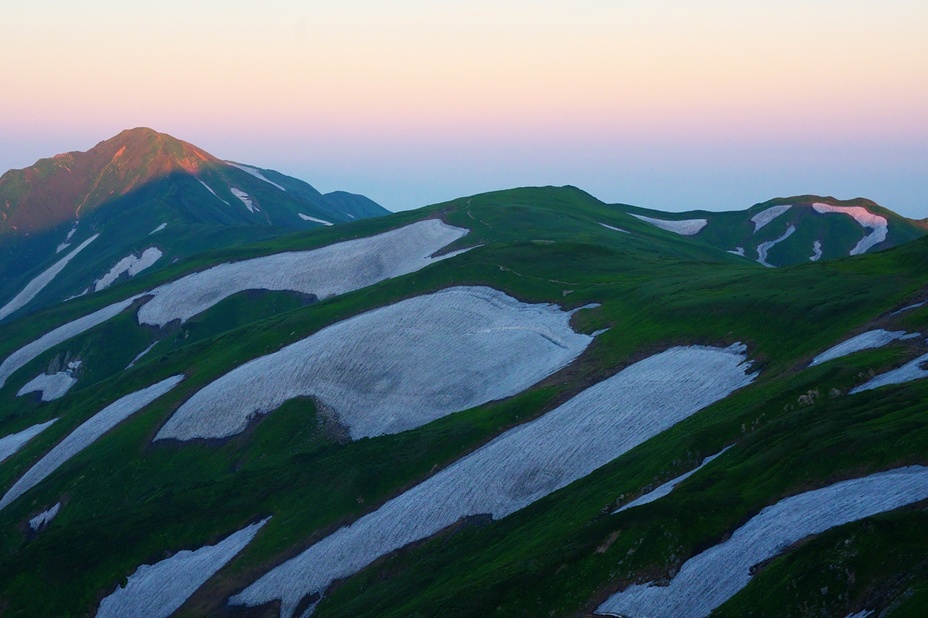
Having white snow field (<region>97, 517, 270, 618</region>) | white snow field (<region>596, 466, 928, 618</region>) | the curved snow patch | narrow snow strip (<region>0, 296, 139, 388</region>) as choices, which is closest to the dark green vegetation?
white snow field (<region>596, 466, 928, 618</region>)

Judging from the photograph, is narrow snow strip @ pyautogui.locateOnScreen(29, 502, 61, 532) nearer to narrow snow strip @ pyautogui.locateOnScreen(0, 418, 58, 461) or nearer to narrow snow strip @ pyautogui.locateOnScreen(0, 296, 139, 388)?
narrow snow strip @ pyautogui.locateOnScreen(0, 418, 58, 461)

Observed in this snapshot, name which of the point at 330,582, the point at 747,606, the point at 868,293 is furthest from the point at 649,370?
the point at 747,606

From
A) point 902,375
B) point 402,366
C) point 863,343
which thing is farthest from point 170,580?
point 902,375

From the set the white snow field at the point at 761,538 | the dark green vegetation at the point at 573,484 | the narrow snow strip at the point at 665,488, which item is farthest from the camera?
the narrow snow strip at the point at 665,488

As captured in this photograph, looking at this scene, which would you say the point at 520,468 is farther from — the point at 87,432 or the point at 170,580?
the point at 87,432

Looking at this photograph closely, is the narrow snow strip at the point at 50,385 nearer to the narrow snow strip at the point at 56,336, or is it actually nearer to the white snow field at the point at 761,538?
the narrow snow strip at the point at 56,336

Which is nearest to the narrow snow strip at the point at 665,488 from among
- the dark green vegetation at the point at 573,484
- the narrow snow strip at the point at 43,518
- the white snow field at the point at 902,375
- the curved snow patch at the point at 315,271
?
the dark green vegetation at the point at 573,484
